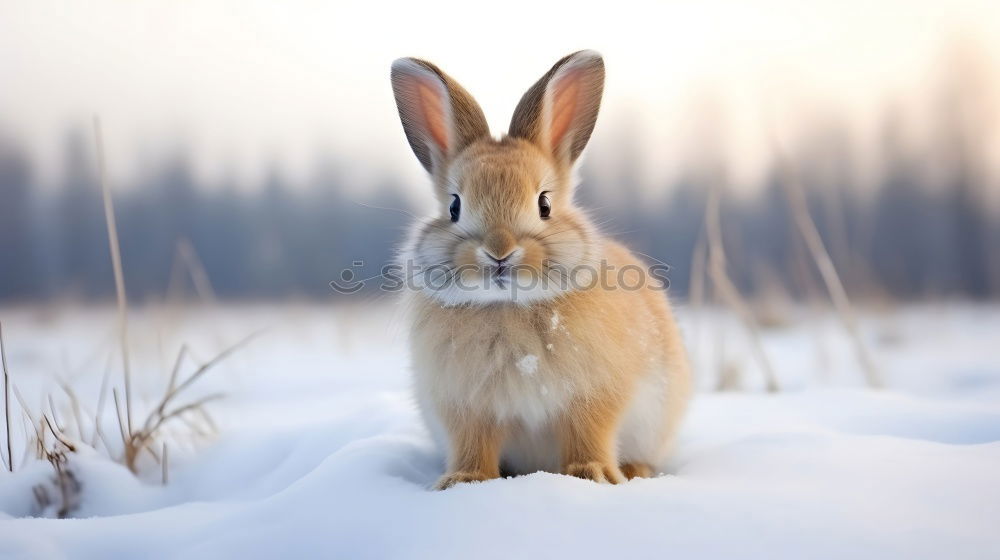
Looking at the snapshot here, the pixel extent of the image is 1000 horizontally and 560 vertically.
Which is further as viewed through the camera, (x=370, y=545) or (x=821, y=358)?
(x=821, y=358)

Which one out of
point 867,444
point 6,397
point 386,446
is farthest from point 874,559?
point 6,397

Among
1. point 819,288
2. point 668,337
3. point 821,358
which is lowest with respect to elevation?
point 821,358

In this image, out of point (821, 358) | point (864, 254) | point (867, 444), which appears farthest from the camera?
point (864, 254)

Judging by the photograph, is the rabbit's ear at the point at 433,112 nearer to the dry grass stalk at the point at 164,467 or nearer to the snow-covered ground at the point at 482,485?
the snow-covered ground at the point at 482,485

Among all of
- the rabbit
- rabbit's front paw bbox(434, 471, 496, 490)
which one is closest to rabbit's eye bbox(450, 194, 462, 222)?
the rabbit

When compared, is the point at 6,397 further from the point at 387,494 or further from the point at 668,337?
the point at 668,337

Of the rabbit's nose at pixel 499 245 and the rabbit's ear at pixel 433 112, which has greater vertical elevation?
the rabbit's ear at pixel 433 112

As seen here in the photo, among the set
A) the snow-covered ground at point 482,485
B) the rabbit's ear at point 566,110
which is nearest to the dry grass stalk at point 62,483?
the snow-covered ground at point 482,485
